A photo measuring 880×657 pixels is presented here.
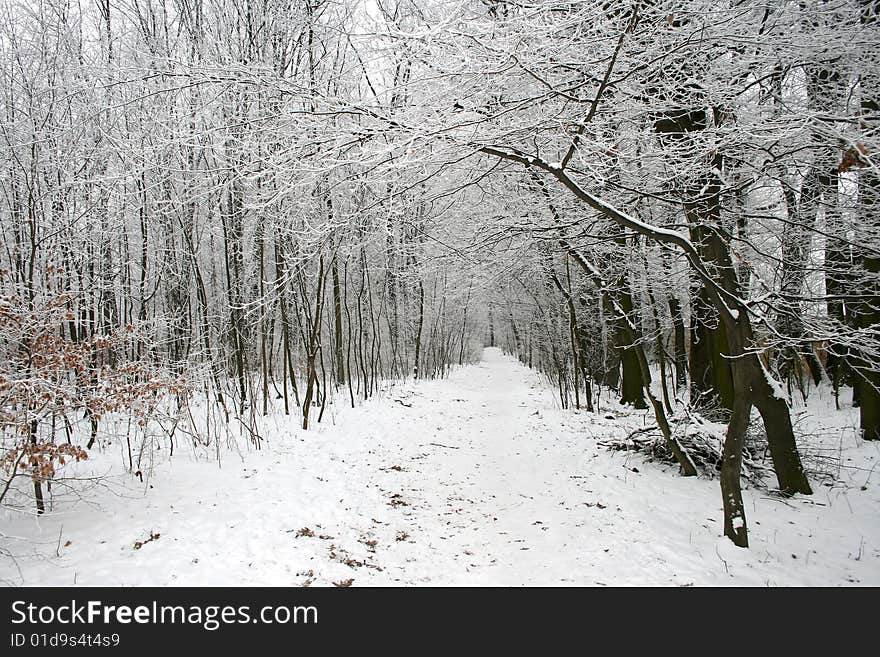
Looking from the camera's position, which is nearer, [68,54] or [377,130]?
[377,130]

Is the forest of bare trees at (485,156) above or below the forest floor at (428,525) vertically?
above

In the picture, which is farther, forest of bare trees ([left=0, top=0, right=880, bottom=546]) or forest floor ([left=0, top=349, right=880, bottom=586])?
forest floor ([left=0, top=349, right=880, bottom=586])

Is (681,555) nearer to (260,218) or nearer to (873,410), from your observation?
(873,410)

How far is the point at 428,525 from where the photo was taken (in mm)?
4605

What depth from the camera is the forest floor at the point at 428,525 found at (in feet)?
11.1

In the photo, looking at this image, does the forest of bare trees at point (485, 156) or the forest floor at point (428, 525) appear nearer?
the forest of bare trees at point (485, 156)

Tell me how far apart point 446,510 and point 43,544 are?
3460 millimetres

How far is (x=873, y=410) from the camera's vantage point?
Result: 6719 millimetres

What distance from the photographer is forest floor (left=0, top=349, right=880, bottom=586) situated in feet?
11.1

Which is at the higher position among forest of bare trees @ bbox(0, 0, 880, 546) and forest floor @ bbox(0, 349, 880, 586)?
forest of bare trees @ bbox(0, 0, 880, 546)

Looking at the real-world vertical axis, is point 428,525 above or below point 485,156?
below
